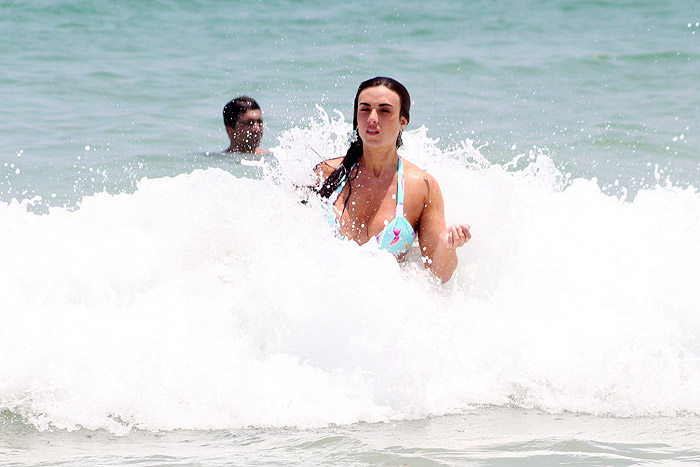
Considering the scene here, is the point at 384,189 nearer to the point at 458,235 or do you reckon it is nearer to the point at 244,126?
the point at 458,235

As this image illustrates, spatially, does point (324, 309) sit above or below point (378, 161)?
below

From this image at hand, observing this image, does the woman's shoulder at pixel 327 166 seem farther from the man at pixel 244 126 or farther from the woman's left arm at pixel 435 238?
the man at pixel 244 126

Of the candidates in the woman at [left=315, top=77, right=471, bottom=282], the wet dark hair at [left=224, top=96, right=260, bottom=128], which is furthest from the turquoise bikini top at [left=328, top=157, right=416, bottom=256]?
the wet dark hair at [left=224, top=96, right=260, bottom=128]

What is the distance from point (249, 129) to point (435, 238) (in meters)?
4.60

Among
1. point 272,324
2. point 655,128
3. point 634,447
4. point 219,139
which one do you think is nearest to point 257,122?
point 219,139

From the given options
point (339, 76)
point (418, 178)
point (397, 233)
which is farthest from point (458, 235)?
point (339, 76)

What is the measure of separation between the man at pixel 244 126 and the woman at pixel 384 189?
414 cm

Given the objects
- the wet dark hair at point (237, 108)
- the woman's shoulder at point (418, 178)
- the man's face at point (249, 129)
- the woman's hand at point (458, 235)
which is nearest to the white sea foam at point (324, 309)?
the woman's hand at point (458, 235)

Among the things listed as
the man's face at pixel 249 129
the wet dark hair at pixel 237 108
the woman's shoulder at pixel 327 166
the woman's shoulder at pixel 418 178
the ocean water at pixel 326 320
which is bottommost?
the ocean water at pixel 326 320

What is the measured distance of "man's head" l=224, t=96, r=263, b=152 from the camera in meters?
9.16

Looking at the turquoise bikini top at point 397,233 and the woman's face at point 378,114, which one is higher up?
the woman's face at point 378,114

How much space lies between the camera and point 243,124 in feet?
30.2

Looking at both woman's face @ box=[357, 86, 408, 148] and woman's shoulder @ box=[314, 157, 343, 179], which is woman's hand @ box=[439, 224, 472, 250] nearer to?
woman's face @ box=[357, 86, 408, 148]

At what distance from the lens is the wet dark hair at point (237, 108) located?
9242 mm
